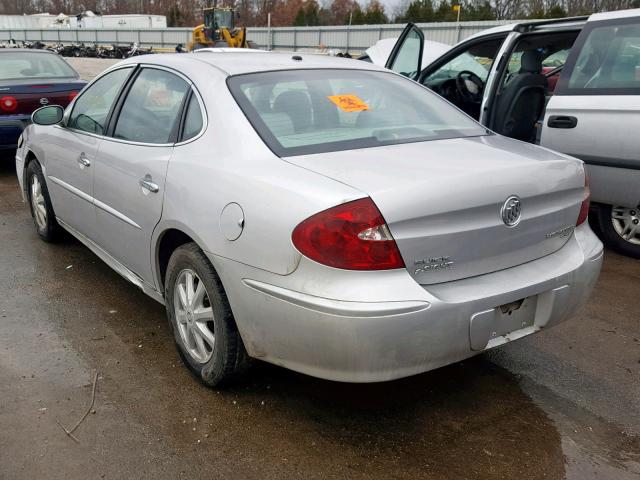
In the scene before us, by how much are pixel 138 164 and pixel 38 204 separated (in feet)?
7.33

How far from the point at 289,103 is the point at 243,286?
1.00 m

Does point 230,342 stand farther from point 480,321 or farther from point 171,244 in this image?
point 480,321

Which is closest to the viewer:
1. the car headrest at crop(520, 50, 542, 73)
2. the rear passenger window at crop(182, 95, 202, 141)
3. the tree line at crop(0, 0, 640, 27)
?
the rear passenger window at crop(182, 95, 202, 141)

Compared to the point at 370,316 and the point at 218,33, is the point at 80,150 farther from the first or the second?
the point at 218,33

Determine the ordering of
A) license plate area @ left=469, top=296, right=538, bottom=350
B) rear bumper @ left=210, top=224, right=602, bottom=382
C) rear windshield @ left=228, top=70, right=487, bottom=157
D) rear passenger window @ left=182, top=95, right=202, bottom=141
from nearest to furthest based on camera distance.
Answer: rear bumper @ left=210, top=224, right=602, bottom=382, license plate area @ left=469, top=296, right=538, bottom=350, rear windshield @ left=228, top=70, right=487, bottom=157, rear passenger window @ left=182, top=95, right=202, bottom=141

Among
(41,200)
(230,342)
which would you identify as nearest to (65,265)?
(41,200)

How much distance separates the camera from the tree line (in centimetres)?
3872

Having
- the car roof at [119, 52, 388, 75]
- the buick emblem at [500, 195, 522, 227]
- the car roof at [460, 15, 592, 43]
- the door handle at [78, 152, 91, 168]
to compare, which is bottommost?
the door handle at [78, 152, 91, 168]

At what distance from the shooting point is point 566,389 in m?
3.05

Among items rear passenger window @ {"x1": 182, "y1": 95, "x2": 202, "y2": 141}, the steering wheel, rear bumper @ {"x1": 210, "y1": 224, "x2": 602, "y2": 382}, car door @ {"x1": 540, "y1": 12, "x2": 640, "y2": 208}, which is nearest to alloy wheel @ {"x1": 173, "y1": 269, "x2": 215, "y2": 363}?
rear bumper @ {"x1": 210, "y1": 224, "x2": 602, "y2": 382}

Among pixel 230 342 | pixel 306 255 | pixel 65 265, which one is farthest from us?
pixel 65 265

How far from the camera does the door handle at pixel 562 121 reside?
487 cm

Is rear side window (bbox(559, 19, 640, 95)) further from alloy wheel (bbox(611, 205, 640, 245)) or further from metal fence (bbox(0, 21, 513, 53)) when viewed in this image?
metal fence (bbox(0, 21, 513, 53))

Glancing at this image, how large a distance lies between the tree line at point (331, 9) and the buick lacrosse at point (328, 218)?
107 ft
